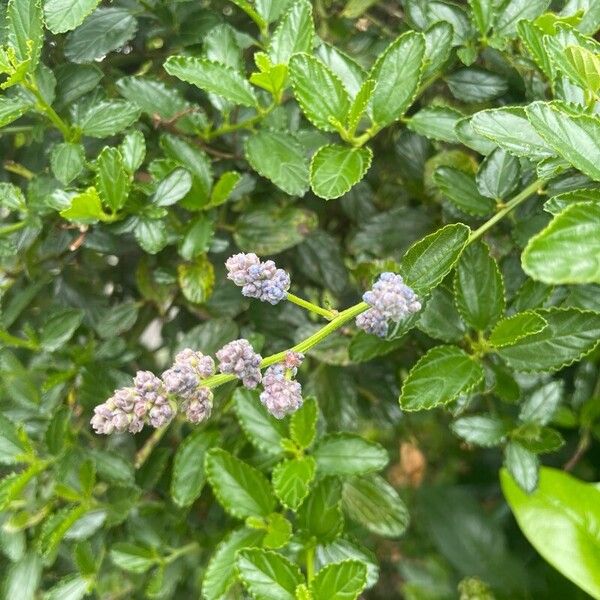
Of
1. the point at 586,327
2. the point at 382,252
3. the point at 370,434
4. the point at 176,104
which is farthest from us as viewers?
the point at 370,434

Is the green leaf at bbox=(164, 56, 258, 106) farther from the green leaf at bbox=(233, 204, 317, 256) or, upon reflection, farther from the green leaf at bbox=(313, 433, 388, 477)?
the green leaf at bbox=(313, 433, 388, 477)

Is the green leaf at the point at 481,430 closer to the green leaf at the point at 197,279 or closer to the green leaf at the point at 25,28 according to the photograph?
the green leaf at the point at 197,279

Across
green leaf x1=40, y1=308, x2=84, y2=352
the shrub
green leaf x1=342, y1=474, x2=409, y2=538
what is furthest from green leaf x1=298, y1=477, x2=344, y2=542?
green leaf x1=40, y1=308, x2=84, y2=352

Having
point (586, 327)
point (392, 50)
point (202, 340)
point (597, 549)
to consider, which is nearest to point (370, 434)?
point (597, 549)

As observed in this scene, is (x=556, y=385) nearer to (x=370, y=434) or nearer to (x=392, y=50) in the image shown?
(x=392, y=50)

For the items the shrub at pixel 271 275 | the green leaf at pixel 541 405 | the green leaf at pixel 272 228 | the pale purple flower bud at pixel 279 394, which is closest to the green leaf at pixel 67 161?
the shrub at pixel 271 275

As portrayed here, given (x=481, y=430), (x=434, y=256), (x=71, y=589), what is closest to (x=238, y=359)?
(x=434, y=256)
